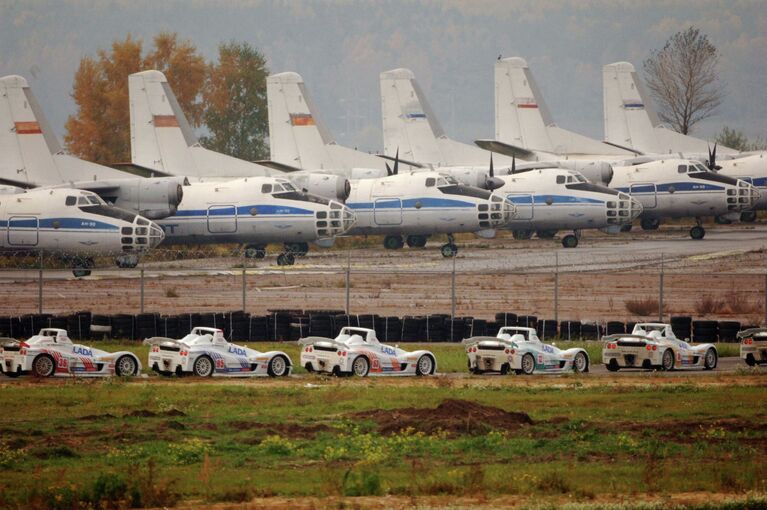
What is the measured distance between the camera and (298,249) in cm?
6675

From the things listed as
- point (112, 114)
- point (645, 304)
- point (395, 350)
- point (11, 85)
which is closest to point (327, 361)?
point (395, 350)

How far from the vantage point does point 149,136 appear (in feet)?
235

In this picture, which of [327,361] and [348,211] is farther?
[348,211]

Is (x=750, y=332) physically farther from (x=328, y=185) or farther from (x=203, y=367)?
(x=328, y=185)

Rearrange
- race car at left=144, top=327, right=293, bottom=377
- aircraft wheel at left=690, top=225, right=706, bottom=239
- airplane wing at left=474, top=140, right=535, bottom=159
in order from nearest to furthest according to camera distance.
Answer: race car at left=144, top=327, right=293, bottom=377 < aircraft wheel at left=690, top=225, right=706, bottom=239 < airplane wing at left=474, top=140, right=535, bottom=159

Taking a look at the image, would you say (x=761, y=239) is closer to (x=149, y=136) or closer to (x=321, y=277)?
(x=321, y=277)

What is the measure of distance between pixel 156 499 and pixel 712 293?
38.9 metres

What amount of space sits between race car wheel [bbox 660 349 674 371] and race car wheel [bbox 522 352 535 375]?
11.8ft

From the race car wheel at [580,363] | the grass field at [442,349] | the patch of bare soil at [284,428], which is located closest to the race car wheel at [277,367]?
the grass field at [442,349]

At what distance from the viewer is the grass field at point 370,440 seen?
20688mm

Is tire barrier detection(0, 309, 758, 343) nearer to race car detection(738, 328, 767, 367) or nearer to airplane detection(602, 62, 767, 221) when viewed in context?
race car detection(738, 328, 767, 367)

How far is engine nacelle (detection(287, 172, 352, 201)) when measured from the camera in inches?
2625

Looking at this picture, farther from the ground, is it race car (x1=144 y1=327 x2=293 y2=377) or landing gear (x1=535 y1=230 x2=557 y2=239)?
landing gear (x1=535 y1=230 x2=557 y2=239)

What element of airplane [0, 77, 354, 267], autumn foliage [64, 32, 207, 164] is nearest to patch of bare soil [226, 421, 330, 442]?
airplane [0, 77, 354, 267]
